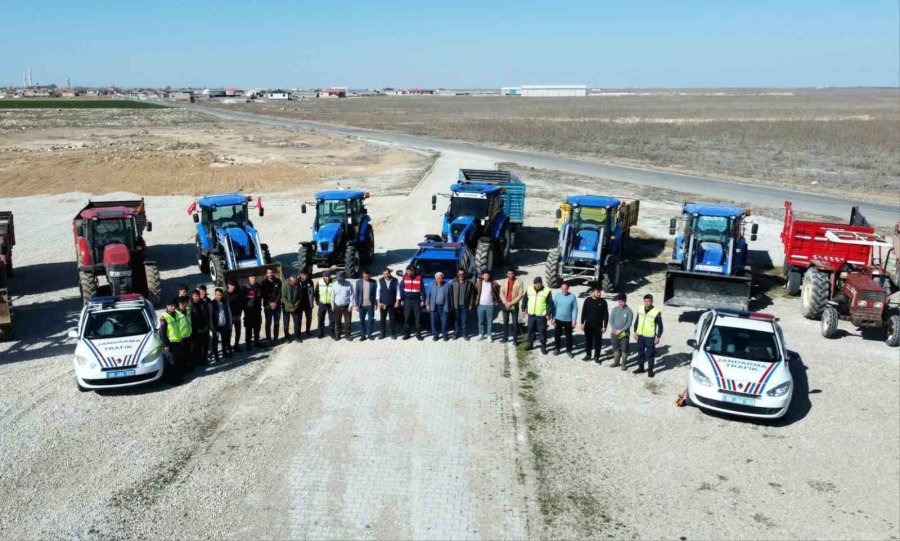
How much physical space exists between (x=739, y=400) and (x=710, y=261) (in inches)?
285

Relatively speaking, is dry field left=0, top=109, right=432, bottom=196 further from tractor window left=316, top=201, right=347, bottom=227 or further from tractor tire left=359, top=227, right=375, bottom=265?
tractor window left=316, top=201, right=347, bottom=227

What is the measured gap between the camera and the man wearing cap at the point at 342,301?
1427cm

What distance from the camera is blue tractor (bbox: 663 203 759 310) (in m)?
15.9

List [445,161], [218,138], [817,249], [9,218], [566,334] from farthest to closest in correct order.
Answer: [218,138], [445,161], [9,218], [817,249], [566,334]

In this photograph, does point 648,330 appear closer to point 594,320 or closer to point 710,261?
point 594,320

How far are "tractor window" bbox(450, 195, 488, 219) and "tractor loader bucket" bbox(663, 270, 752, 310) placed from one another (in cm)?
598

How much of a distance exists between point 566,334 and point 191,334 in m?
6.99

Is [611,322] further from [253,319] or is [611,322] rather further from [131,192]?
[131,192]

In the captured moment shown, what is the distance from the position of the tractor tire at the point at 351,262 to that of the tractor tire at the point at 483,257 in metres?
3.25

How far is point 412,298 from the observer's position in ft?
47.2

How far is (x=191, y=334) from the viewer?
12820 millimetres

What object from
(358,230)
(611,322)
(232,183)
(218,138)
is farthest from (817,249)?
(218,138)

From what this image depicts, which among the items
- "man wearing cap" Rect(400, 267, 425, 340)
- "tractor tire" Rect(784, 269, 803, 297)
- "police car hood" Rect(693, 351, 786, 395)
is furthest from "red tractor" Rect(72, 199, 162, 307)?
"tractor tire" Rect(784, 269, 803, 297)

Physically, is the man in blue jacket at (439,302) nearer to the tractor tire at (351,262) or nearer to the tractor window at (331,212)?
the tractor tire at (351,262)
